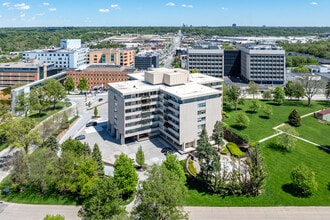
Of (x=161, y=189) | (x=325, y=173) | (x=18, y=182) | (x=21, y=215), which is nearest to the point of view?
(x=161, y=189)

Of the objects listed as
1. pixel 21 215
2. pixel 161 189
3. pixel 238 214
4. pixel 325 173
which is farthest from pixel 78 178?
pixel 325 173

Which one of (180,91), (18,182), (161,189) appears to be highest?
Result: (180,91)

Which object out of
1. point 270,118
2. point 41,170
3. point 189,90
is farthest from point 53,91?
point 270,118

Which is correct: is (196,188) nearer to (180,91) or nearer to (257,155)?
(257,155)

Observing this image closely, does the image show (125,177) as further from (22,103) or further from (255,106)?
(255,106)

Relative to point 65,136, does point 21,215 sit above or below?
below

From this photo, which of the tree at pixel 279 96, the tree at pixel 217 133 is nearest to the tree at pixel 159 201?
the tree at pixel 217 133

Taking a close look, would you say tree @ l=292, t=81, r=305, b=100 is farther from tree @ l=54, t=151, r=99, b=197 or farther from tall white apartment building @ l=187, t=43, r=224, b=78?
tree @ l=54, t=151, r=99, b=197
